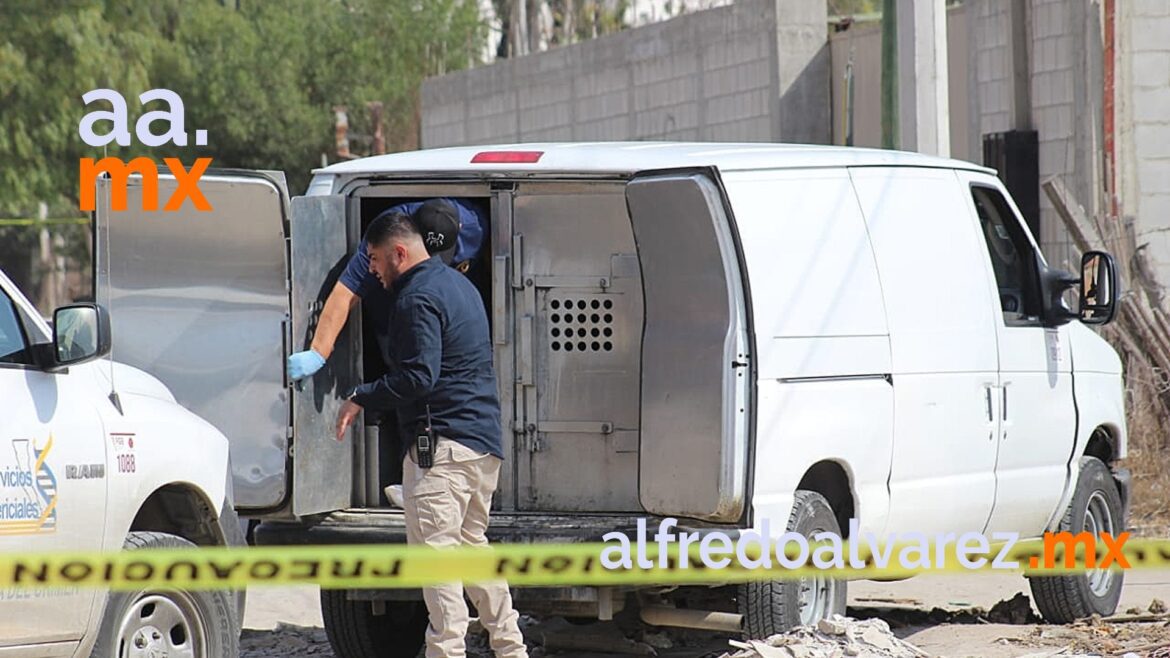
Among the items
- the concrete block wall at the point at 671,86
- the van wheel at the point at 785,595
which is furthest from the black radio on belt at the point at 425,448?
the concrete block wall at the point at 671,86

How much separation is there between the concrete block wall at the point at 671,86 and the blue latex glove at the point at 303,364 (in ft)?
37.2

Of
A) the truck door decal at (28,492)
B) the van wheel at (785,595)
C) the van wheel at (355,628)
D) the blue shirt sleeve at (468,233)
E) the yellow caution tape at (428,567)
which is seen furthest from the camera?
the van wheel at (355,628)

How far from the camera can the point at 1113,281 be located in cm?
900

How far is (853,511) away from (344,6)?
36.1m

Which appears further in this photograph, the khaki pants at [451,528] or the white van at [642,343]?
the white van at [642,343]

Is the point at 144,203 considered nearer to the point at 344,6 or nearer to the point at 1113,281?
the point at 1113,281

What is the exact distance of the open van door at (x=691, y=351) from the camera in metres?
7.18

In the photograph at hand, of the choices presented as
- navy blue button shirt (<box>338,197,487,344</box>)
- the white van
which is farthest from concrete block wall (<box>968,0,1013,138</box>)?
navy blue button shirt (<box>338,197,487,344</box>)

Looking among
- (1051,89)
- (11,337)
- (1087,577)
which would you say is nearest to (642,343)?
(11,337)

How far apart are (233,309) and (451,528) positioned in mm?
1341

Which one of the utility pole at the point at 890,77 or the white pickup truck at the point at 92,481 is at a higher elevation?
the utility pole at the point at 890,77

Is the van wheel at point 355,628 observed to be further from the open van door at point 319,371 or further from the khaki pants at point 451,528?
the khaki pants at point 451,528

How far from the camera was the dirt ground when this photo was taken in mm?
8711

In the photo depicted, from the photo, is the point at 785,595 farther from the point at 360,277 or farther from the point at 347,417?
the point at 360,277
